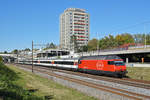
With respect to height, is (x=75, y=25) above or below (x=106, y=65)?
above

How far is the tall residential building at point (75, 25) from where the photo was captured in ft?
557

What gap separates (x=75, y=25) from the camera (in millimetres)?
170375

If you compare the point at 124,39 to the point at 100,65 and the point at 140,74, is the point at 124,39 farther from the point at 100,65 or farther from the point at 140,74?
the point at 100,65

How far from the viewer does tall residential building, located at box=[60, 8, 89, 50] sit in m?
170

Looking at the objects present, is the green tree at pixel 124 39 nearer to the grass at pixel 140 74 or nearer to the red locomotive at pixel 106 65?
the grass at pixel 140 74

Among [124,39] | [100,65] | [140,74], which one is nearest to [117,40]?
[124,39]

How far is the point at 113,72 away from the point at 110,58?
8.14ft

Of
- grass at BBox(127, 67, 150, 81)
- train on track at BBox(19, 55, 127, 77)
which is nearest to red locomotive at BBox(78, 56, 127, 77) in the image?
train on track at BBox(19, 55, 127, 77)

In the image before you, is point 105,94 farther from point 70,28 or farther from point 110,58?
point 70,28

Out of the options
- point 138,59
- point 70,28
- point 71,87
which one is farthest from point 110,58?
point 70,28

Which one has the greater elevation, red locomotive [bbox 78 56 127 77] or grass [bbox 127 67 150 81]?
red locomotive [bbox 78 56 127 77]

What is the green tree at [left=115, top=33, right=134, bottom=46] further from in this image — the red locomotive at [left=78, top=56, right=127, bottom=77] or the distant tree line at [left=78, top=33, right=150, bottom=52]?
the red locomotive at [left=78, top=56, right=127, bottom=77]

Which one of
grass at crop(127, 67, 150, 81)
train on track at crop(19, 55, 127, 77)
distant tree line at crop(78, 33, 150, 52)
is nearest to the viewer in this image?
Answer: train on track at crop(19, 55, 127, 77)

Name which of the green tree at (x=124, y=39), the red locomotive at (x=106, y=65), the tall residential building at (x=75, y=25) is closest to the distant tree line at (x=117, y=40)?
the green tree at (x=124, y=39)
